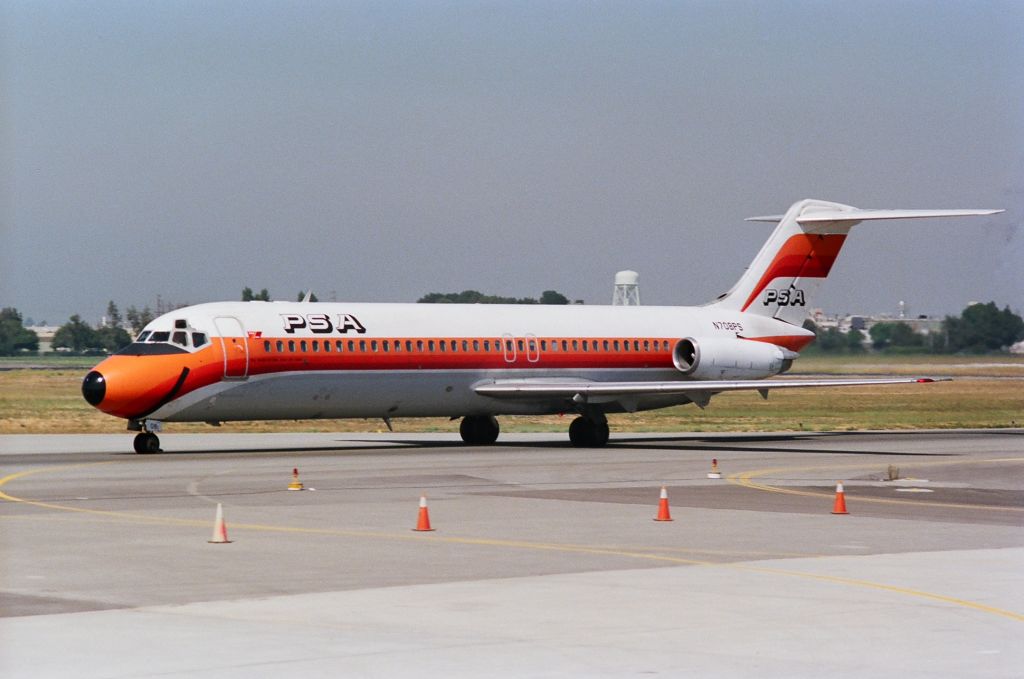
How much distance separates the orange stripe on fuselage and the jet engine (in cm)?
271

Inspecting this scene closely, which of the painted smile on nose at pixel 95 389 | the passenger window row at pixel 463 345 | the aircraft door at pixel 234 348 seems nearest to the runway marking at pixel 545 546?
the painted smile on nose at pixel 95 389

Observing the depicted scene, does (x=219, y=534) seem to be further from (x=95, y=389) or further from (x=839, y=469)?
(x=839, y=469)

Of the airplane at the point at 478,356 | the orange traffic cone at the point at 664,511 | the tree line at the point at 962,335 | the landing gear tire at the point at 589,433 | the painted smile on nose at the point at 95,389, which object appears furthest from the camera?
the tree line at the point at 962,335

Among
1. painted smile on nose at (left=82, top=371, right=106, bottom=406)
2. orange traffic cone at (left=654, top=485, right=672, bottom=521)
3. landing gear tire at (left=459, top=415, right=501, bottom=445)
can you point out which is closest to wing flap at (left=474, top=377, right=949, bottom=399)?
landing gear tire at (left=459, top=415, right=501, bottom=445)

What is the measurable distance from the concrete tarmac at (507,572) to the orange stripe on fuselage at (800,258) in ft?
49.9

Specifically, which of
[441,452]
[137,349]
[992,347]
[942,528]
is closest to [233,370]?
[137,349]

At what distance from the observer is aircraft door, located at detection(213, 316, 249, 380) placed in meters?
36.1

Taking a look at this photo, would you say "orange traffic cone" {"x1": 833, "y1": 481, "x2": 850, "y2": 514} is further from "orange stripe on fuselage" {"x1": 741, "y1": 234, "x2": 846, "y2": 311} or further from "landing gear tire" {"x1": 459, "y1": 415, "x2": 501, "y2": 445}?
"orange stripe on fuselage" {"x1": 741, "y1": 234, "x2": 846, "y2": 311}

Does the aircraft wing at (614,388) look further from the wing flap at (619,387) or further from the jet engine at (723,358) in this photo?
the jet engine at (723,358)

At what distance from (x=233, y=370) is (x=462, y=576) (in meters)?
20.6

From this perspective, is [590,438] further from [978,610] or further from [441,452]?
[978,610]

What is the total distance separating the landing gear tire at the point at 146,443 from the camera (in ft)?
119

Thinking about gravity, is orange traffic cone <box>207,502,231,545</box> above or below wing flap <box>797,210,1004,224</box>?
below

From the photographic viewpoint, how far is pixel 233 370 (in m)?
36.2
